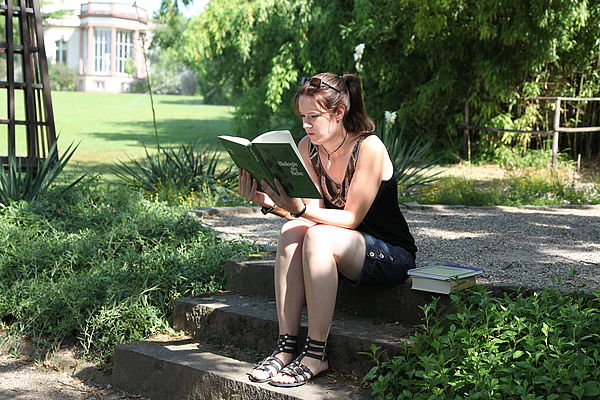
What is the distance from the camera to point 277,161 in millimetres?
3014

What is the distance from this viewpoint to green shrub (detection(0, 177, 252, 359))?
13.2 feet

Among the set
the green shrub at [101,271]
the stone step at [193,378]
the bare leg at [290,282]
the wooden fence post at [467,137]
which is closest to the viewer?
the stone step at [193,378]

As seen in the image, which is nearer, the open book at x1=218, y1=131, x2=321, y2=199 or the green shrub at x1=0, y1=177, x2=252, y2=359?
the open book at x1=218, y1=131, x2=321, y2=199

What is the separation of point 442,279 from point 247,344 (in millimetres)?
1041

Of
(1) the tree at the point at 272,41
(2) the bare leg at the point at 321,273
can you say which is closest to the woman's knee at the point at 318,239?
(2) the bare leg at the point at 321,273

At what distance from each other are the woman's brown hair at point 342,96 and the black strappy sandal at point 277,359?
0.98m

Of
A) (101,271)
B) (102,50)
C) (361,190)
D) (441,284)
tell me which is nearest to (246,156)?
(361,190)

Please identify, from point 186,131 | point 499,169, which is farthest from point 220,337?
point 186,131

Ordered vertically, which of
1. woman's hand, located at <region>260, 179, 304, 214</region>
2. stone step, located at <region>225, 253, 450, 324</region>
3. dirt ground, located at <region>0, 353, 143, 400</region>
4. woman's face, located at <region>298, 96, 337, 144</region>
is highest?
woman's face, located at <region>298, 96, 337, 144</region>

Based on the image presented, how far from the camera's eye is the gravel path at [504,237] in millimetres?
3896

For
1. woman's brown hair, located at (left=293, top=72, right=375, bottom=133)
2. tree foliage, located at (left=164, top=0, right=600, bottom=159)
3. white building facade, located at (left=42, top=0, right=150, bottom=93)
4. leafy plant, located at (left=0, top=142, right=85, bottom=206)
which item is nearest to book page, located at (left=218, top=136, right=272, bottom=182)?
woman's brown hair, located at (left=293, top=72, right=375, bottom=133)

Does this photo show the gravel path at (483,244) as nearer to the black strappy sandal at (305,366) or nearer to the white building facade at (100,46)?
the black strappy sandal at (305,366)

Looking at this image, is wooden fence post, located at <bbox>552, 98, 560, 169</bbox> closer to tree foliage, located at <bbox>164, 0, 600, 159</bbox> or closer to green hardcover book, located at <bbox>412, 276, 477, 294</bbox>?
tree foliage, located at <bbox>164, 0, 600, 159</bbox>

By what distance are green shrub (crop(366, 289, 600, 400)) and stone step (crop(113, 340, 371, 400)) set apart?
0.21m
